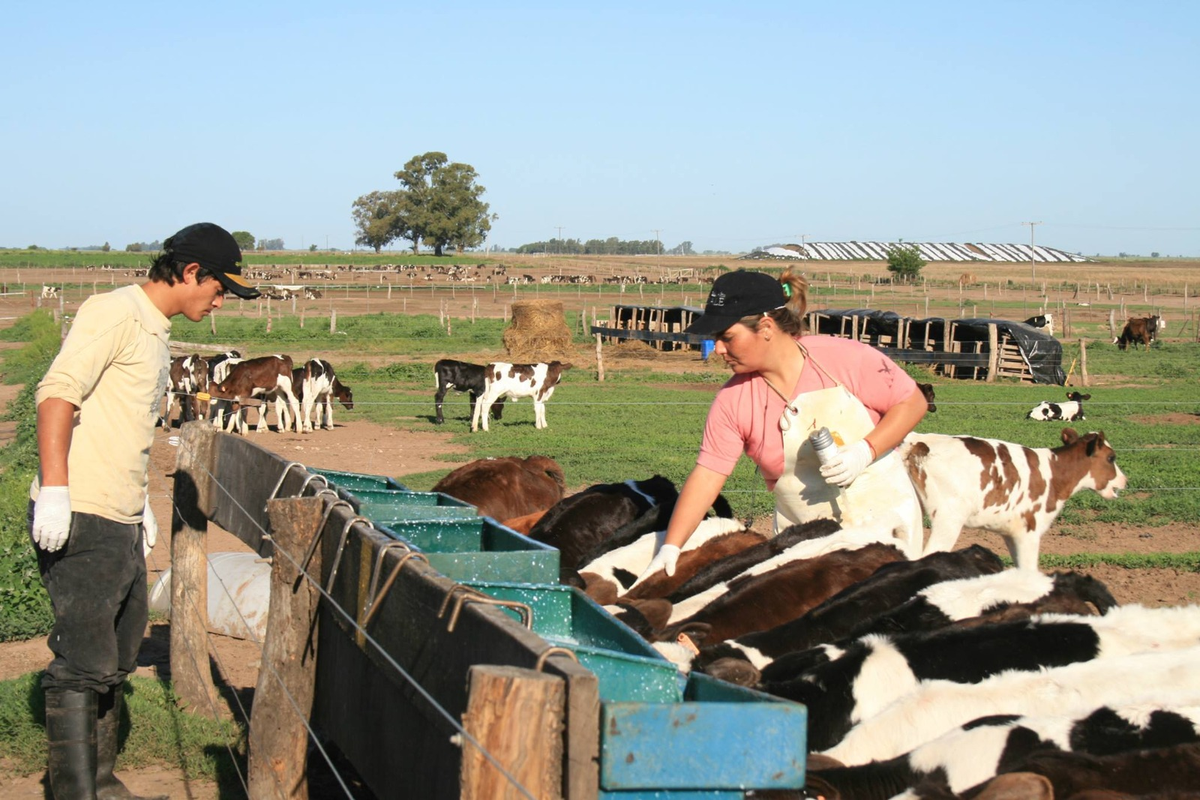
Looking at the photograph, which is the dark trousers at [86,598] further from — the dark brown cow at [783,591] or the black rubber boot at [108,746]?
the dark brown cow at [783,591]

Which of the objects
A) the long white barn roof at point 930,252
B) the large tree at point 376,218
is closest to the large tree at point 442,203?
the large tree at point 376,218

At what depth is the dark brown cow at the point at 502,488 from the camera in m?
8.61

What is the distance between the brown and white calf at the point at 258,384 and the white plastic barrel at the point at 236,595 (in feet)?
43.4

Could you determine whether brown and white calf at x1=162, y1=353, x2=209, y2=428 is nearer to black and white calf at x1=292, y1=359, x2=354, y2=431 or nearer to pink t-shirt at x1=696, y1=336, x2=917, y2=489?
black and white calf at x1=292, y1=359, x2=354, y2=431

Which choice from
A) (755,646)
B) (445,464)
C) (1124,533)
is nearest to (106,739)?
(755,646)

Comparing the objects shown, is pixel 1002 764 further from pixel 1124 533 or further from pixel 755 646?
pixel 1124 533

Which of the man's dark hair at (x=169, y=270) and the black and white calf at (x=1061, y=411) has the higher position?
the man's dark hair at (x=169, y=270)

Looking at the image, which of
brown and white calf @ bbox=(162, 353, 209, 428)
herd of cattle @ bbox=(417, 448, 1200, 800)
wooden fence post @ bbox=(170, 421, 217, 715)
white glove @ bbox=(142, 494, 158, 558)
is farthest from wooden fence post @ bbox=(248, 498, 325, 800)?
brown and white calf @ bbox=(162, 353, 209, 428)

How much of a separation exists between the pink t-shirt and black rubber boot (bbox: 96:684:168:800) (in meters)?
2.55

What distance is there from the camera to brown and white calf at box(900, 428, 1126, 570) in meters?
9.25

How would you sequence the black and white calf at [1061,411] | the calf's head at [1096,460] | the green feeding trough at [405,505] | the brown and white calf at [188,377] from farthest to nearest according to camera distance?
1. the brown and white calf at [188,377]
2. the black and white calf at [1061,411]
3. the calf's head at [1096,460]
4. the green feeding trough at [405,505]

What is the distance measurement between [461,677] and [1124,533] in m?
10.0

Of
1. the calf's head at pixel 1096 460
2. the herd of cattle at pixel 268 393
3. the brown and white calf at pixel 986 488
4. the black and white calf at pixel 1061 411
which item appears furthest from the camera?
the herd of cattle at pixel 268 393

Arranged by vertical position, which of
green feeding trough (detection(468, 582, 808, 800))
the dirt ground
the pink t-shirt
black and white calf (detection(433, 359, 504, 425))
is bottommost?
the dirt ground
